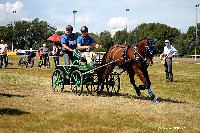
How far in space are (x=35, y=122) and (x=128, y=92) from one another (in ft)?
26.9

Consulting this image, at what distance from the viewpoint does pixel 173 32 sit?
455 feet

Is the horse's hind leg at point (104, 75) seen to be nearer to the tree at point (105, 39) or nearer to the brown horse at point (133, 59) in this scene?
the brown horse at point (133, 59)

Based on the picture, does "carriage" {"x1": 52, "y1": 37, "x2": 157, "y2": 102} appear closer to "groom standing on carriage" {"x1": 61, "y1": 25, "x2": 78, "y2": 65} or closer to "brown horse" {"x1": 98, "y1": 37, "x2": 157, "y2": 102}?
→ "brown horse" {"x1": 98, "y1": 37, "x2": 157, "y2": 102}

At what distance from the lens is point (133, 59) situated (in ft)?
50.9

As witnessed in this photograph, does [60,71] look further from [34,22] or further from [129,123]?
[34,22]

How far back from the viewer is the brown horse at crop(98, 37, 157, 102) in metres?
15.3

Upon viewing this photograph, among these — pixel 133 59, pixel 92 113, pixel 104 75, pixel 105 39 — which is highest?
pixel 105 39

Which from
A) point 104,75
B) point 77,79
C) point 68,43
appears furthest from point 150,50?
point 68,43

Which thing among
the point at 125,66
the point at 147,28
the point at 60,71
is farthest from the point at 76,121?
the point at 147,28

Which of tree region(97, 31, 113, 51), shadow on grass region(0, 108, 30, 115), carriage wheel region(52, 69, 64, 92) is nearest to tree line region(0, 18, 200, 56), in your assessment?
tree region(97, 31, 113, 51)

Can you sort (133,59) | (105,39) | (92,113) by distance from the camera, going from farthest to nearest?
(105,39)
(133,59)
(92,113)

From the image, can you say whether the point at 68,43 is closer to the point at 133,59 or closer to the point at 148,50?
the point at 133,59

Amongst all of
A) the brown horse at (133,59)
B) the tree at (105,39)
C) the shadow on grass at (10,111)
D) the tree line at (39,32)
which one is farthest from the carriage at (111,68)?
the tree line at (39,32)

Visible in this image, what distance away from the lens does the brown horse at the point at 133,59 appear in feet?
50.1
